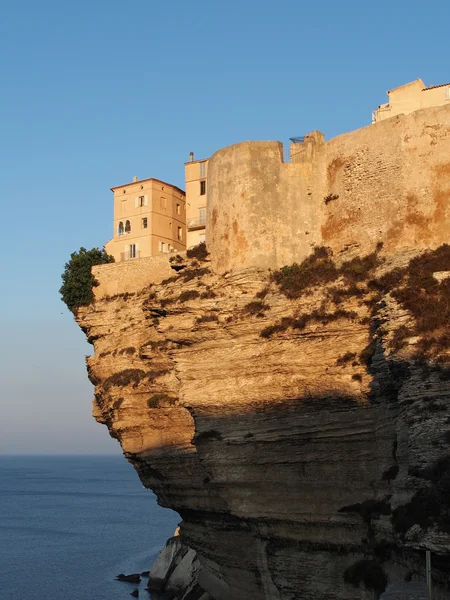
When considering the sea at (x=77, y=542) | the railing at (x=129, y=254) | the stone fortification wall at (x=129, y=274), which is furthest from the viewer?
the sea at (x=77, y=542)

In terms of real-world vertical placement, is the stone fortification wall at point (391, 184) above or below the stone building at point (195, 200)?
below

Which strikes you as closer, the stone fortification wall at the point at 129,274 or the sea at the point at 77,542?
the stone fortification wall at the point at 129,274

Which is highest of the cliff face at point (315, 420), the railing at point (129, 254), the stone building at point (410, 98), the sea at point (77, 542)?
the stone building at point (410, 98)

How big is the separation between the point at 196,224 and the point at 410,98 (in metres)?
15.4

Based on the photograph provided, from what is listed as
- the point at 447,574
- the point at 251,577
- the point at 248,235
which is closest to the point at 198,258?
the point at 248,235

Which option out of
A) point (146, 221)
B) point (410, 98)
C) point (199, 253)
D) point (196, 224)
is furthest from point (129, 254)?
point (410, 98)

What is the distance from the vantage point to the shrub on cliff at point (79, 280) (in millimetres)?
41031

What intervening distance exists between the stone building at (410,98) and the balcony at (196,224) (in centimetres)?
1338

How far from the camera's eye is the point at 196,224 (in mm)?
47625

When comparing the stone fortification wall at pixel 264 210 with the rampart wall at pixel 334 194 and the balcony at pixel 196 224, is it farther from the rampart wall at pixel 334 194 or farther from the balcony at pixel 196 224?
the balcony at pixel 196 224

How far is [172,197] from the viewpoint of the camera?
52.4 meters

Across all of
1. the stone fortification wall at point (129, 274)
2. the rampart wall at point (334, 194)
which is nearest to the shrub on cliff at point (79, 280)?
the stone fortification wall at point (129, 274)

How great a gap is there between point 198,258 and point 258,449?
10.0 m

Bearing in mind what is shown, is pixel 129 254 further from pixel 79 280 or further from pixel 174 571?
pixel 174 571
